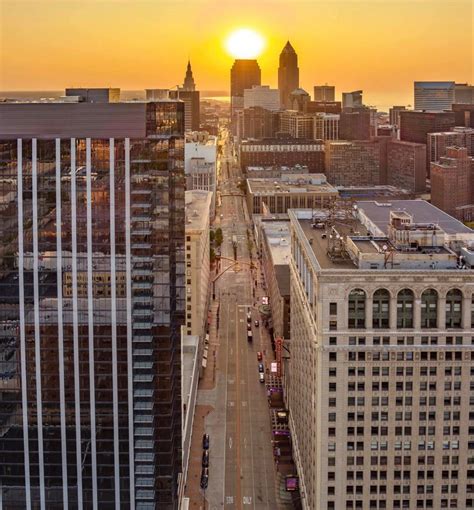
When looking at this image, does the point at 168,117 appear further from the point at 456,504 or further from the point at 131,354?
the point at 456,504

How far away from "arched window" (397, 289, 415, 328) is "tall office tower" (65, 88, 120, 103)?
26.2 meters

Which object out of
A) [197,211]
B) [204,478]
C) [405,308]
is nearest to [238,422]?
[204,478]

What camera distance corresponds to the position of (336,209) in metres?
91.3

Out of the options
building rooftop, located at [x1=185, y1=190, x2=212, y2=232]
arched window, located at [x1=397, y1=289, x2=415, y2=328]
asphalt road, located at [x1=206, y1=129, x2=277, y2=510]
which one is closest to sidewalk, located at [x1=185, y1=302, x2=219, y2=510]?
asphalt road, located at [x1=206, y1=129, x2=277, y2=510]

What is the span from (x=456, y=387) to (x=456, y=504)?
9332 mm

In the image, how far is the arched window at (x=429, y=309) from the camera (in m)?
63.8

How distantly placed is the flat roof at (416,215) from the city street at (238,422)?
26419 millimetres

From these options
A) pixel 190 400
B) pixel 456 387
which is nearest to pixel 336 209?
pixel 190 400

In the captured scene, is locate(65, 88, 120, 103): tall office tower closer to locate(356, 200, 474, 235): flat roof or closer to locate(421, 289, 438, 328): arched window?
locate(356, 200, 474, 235): flat roof

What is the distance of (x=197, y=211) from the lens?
128 metres

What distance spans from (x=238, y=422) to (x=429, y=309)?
3929 centimetres

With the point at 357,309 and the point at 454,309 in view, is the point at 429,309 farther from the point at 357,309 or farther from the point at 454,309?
the point at 357,309

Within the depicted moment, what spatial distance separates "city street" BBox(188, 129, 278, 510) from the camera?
267ft

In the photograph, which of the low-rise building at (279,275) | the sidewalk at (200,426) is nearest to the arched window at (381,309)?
the sidewalk at (200,426)
